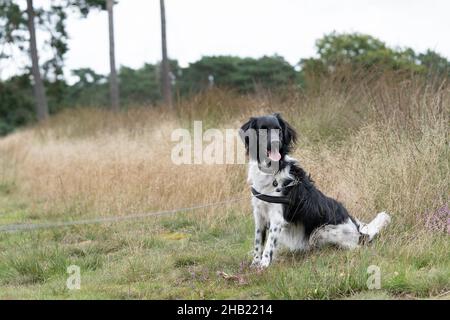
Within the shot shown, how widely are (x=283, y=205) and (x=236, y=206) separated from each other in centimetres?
220

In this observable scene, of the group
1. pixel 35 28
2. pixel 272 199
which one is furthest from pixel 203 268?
pixel 35 28

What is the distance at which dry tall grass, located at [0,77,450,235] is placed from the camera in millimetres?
5711

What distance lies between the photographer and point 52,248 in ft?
17.7

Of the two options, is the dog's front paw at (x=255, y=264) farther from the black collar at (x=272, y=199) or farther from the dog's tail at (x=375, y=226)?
the dog's tail at (x=375, y=226)

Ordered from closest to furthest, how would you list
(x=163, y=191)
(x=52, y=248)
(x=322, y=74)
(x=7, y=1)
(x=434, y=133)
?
(x=52, y=248) → (x=434, y=133) → (x=163, y=191) → (x=322, y=74) → (x=7, y=1)

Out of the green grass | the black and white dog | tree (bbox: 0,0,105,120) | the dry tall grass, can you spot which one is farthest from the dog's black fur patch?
tree (bbox: 0,0,105,120)

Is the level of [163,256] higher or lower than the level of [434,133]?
lower

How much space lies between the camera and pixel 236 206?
6926 mm

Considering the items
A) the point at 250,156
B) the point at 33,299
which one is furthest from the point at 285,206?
the point at 33,299

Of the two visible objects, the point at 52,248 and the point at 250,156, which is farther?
the point at 52,248

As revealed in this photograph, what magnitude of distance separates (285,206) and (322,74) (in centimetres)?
515

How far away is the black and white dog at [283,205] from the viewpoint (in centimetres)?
477

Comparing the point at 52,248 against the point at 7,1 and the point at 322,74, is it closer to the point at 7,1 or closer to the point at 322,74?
the point at 322,74

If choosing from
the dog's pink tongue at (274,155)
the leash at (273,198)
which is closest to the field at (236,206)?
the leash at (273,198)
